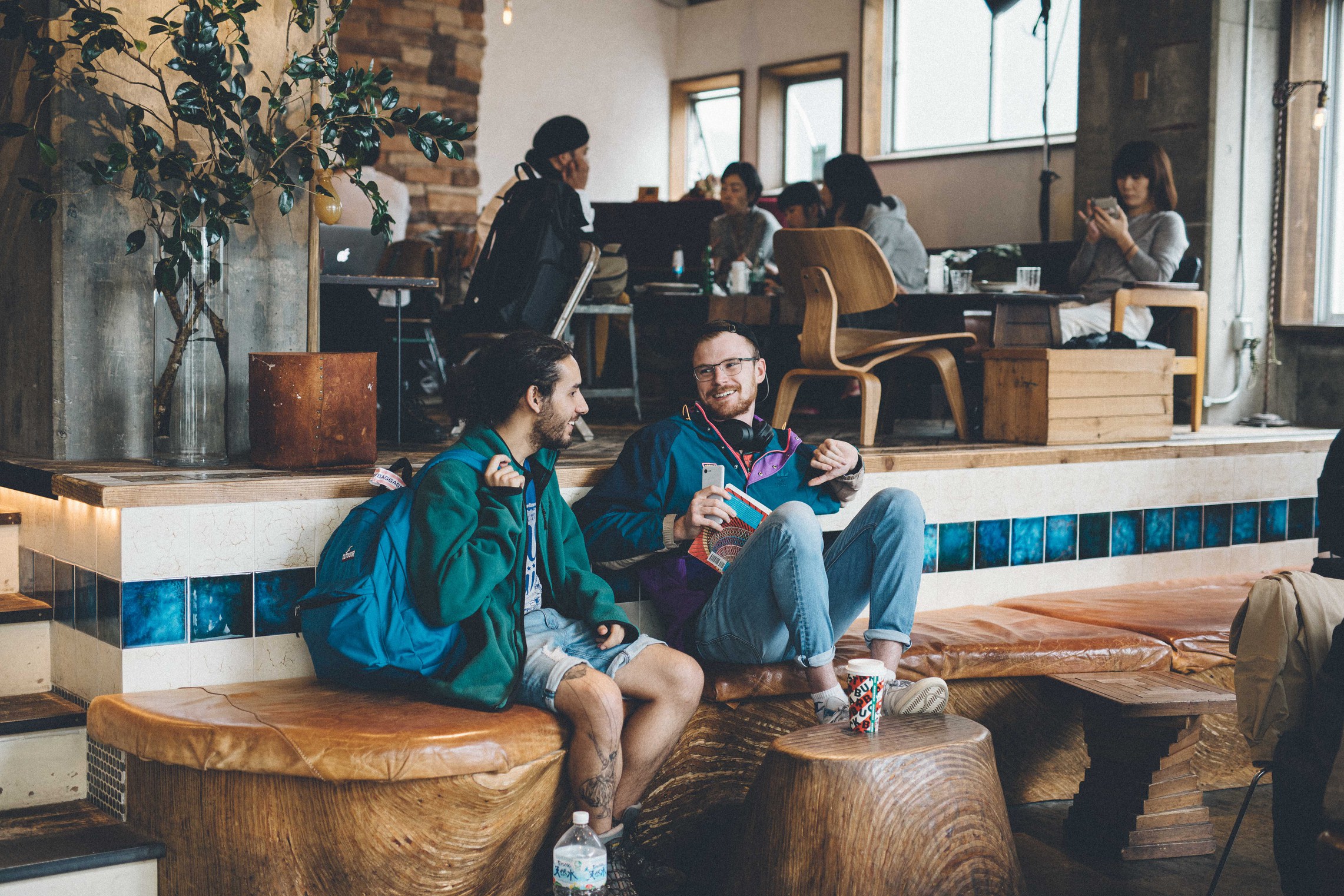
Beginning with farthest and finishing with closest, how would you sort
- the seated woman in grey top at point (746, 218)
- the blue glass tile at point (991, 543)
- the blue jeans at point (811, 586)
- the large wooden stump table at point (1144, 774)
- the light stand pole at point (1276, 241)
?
the seated woman in grey top at point (746, 218) < the light stand pole at point (1276, 241) < the blue glass tile at point (991, 543) < the large wooden stump table at point (1144, 774) < the blue jeans at point (811, 586)

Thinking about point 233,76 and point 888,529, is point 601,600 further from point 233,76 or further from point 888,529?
point 233,76

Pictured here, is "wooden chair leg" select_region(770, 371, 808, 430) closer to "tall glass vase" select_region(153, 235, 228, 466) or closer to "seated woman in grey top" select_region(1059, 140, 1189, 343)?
"seated woman in grey top" select_region(1059, 140, 1189, 343)

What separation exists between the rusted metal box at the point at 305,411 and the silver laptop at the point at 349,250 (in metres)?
1.21

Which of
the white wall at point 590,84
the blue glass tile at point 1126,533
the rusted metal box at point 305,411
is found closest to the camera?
the rusted metal box at point 305,411

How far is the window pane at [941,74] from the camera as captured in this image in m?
9.25

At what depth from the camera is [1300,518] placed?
4.54 m

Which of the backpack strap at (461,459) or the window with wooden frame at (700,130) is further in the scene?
the window with wooden frame at (700,130)

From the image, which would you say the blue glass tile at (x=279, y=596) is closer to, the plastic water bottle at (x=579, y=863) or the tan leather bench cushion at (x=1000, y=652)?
the plastic water bottle at (x=579, y=863)

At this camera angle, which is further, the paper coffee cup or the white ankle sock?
the white ankle sock

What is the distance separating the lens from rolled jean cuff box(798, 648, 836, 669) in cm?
271

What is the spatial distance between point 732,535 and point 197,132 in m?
1.71

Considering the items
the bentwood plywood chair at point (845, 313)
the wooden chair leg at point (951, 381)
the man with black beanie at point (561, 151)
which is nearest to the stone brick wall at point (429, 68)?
the man with black beanie at point (561, 151)

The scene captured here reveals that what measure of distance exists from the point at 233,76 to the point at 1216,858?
2972mm

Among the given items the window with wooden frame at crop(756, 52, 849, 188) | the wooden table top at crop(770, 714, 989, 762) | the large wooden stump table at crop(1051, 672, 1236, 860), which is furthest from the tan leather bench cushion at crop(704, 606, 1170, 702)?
the window with wooden frame at crop(756, 52, 849, 188)
